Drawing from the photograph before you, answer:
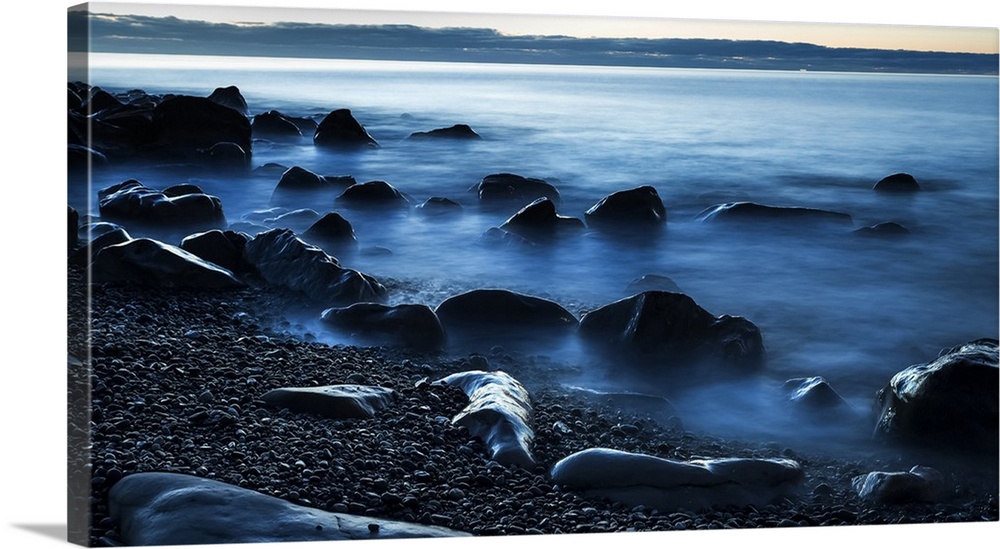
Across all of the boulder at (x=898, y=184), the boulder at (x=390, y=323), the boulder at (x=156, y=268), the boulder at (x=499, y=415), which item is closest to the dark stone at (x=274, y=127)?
the boulder at (x=156, y=268)

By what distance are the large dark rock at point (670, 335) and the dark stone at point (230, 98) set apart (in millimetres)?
1649

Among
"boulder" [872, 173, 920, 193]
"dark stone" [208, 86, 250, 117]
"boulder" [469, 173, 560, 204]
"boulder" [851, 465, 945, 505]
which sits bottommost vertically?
"boulder" [851, 465, 945, 505]

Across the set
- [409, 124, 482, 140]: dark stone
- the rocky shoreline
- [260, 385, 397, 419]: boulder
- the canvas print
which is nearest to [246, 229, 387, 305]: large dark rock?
the canvas print

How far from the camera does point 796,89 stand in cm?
605

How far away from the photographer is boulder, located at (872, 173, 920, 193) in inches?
239

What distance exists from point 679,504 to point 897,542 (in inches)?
36.5

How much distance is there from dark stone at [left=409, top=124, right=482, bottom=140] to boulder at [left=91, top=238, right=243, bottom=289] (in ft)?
3.17

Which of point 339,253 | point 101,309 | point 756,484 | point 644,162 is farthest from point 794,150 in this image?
point 101,309

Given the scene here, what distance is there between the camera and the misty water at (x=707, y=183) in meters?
5.62

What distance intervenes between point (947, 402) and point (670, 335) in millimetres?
1223

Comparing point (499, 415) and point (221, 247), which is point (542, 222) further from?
point (221, 247)

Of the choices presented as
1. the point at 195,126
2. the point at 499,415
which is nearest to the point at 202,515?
the point at 499,415

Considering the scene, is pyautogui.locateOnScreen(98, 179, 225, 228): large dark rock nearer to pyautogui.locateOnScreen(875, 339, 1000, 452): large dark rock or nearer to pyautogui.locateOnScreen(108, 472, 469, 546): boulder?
pyautogui.locateOnScreen(108, 472, 469, 546): boulder

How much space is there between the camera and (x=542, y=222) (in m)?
5.80
